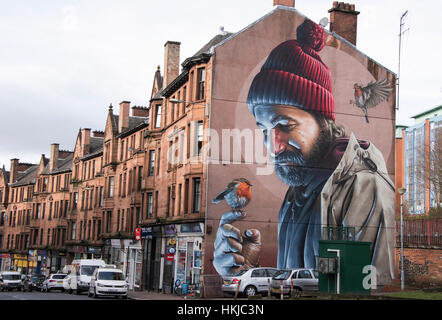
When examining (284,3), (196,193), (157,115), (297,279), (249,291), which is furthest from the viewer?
(157,115)

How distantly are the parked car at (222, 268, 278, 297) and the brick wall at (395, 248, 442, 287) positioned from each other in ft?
33.9

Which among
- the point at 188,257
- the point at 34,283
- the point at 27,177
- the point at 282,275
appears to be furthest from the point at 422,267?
the point at 27,177

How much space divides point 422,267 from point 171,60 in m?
24.7

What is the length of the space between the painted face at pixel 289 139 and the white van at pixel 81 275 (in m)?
14.9

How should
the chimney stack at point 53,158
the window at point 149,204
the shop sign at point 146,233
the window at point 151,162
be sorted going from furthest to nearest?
1. the chimney stack at point 53,158
2. the window at point 151,162
3. the window at point 149,204
4. the shop sign at point 146,233

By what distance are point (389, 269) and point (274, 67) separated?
1566cm

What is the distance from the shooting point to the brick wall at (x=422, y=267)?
36.4 m

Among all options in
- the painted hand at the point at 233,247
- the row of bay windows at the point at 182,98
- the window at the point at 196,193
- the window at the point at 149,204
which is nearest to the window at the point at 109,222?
the window at the point at 149,204

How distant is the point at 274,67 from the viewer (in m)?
39.9

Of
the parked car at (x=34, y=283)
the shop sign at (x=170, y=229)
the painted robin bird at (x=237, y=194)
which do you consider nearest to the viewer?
the painted robin bird at (x=237, y=194)

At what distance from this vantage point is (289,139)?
39531 millimetres

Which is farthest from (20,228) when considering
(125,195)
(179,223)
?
(179,223)

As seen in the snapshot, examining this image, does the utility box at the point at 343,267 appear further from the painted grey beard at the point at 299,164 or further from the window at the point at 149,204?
the window at the point at 149,204

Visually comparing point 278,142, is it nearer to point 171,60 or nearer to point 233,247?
point 233,247
